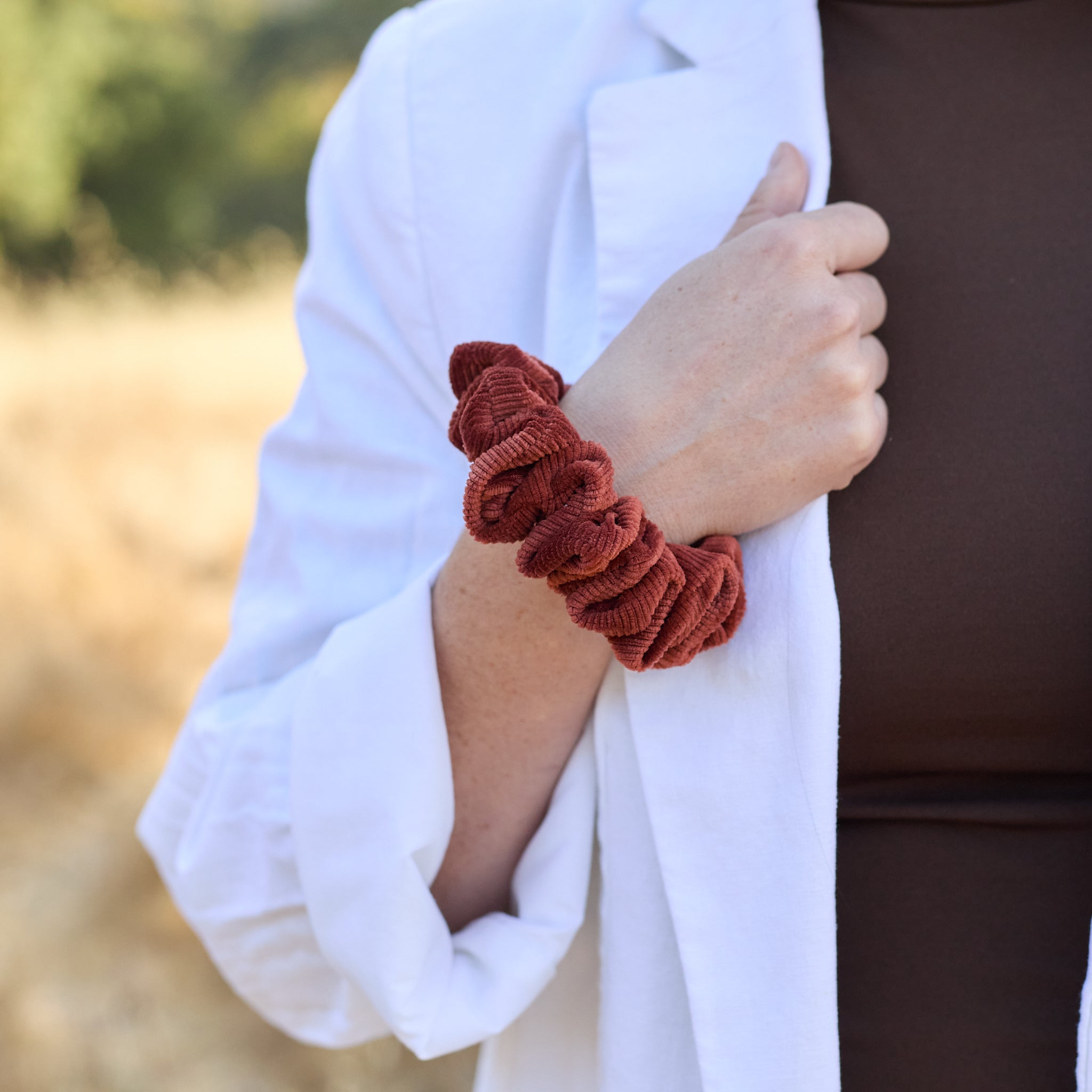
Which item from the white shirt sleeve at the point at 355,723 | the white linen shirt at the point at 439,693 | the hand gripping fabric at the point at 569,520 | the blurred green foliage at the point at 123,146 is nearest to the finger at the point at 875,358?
the white linen shirt at the point at 439,693

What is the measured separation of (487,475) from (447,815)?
0.36 metres

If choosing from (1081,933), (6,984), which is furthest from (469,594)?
(6,984)

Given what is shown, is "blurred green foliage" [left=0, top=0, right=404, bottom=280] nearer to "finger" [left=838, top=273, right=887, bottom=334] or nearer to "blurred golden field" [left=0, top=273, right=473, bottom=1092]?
"blurred golden field" [left=0, top=273, right=473, bottom=1092]

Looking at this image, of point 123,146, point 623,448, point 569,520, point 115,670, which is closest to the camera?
point 569,520

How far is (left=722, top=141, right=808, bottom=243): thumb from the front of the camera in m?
0.87

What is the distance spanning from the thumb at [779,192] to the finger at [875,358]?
128 millimetres

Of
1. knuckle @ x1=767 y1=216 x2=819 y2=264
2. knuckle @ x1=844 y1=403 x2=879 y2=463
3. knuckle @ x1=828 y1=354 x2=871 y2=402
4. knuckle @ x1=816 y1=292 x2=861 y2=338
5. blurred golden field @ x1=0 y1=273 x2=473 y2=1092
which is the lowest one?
blurred golden field @ x1=0 y1=273 x2=473 y2=1092

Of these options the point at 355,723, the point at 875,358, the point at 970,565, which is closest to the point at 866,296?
the point at 875,358

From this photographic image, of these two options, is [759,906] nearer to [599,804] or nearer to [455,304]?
[599,804]

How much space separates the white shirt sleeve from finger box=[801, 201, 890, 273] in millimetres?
351

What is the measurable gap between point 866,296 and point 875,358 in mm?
50

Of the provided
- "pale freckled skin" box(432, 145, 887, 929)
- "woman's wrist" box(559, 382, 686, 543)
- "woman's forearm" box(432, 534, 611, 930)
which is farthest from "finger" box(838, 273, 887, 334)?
"woman's forearm" box(432, 534, 611, 930)

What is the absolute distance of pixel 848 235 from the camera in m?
0.84

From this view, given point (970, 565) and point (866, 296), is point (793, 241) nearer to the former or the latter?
point (866, 296)
